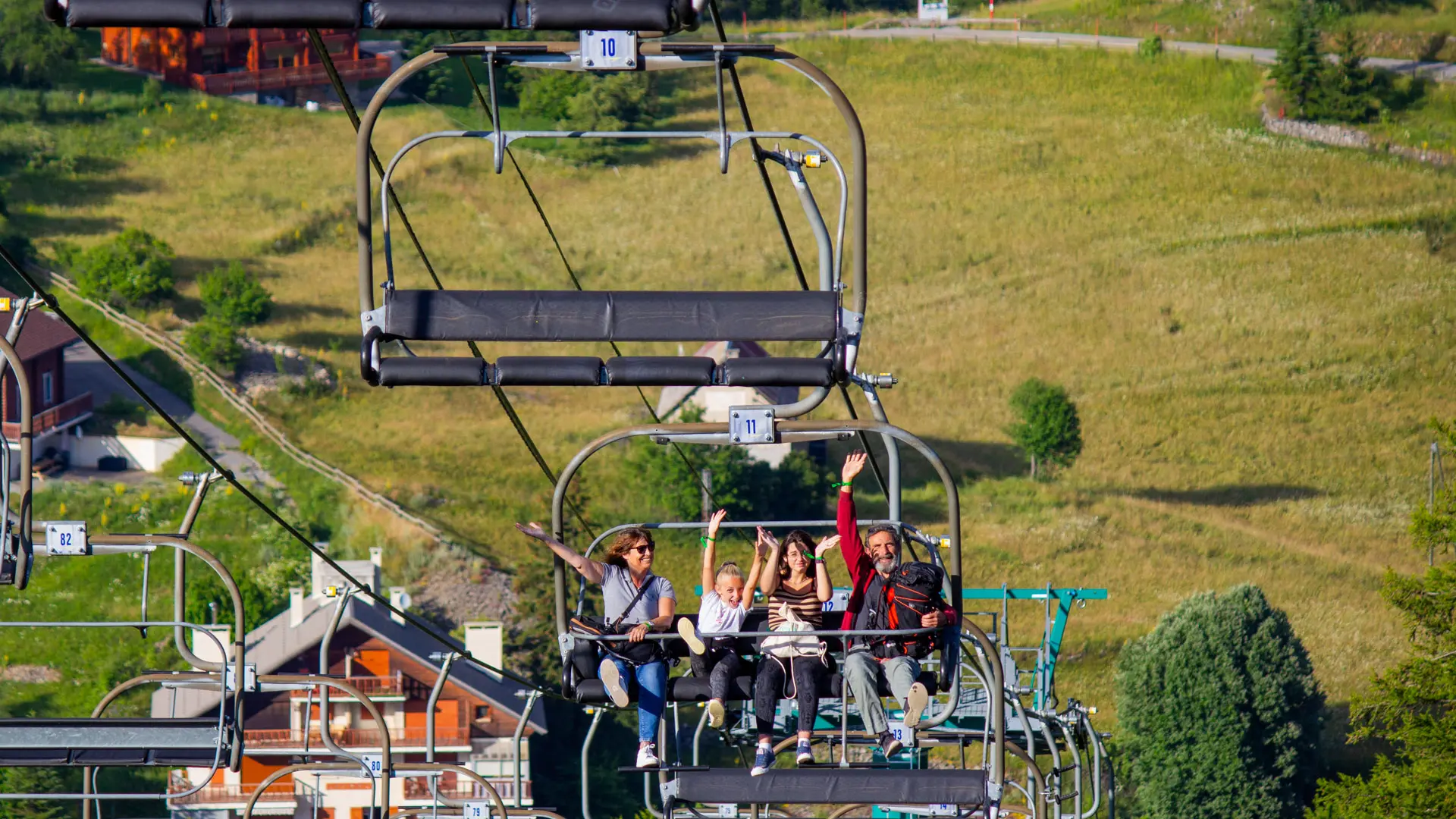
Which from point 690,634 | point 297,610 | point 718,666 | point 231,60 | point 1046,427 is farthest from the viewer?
point 231,60

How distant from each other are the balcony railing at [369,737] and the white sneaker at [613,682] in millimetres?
29625

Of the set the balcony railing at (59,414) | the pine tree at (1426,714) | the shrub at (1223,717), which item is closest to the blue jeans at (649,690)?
the pine tree at (1426,714)

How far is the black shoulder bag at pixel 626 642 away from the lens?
14742 mm

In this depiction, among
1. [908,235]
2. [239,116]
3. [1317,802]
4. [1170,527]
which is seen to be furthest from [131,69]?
[1317,802]

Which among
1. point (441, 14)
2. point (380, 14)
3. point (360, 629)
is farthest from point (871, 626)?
point (360, 629)

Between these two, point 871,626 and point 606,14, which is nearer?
Result: point 606,14

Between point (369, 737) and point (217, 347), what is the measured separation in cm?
3103

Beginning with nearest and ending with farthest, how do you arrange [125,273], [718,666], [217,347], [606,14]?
[606,14], [718,666], [217,347], [125,273]

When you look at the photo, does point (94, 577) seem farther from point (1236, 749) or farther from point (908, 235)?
point (908, 235)

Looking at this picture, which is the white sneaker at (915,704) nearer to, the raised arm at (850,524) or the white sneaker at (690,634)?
the raised arm at (850,524)

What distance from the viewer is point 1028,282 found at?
8250 cm

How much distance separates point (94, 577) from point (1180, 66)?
57424 millimetres

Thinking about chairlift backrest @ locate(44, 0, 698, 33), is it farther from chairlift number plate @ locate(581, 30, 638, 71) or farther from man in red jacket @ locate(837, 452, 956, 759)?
man in red jacket @ locate(837, 452, 956, 759)

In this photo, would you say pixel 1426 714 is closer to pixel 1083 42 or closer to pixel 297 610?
pixel 297 610
